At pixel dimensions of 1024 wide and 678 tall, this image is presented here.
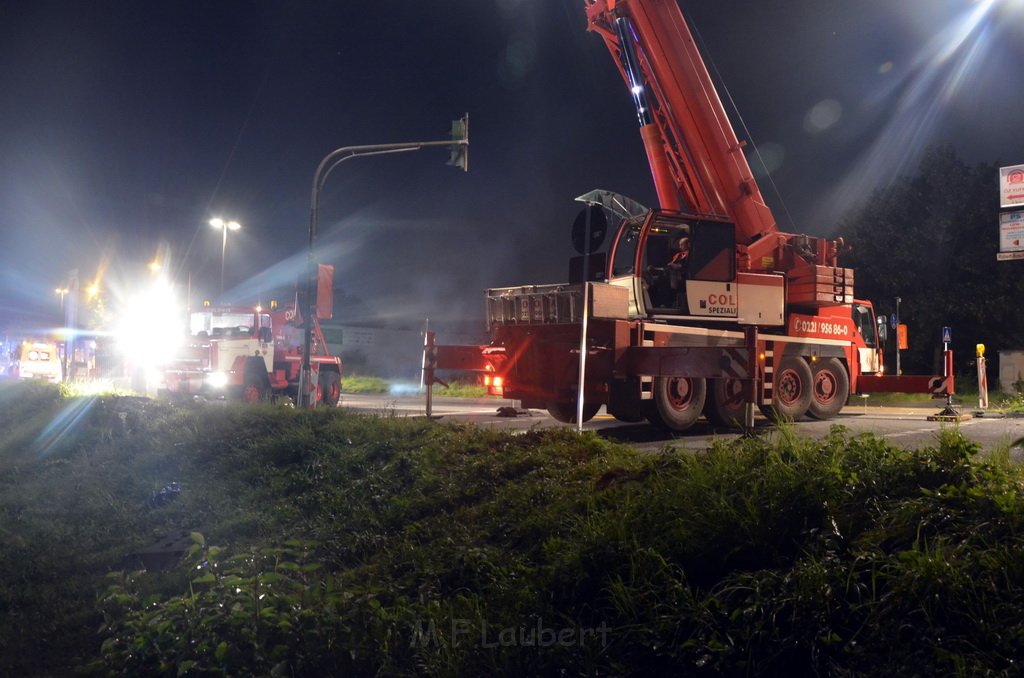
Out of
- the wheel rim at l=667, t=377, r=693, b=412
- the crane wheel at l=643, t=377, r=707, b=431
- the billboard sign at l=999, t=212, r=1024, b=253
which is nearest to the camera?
the crane wheel at l=643, t=377, r=707, b=431

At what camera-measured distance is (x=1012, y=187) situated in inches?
598

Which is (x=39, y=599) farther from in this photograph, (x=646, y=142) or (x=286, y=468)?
(x=646, y=142)

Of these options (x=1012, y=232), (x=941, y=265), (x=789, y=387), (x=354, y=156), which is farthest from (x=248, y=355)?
(x=941, y=265)

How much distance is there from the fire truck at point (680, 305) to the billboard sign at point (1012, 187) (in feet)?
11.0

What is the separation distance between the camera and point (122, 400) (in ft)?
45.0

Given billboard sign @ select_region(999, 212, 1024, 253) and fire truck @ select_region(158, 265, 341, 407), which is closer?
billboard sign @ select_region(999, 212, 1024, 253)

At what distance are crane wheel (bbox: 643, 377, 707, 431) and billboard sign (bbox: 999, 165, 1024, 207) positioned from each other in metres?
8.10

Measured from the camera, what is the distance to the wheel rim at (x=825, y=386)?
13617 millimetres

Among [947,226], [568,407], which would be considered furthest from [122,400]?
[947,226]

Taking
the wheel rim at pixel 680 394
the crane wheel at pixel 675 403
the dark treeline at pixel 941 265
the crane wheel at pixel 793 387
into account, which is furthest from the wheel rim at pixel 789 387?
the dark treeline at pixel 941 265

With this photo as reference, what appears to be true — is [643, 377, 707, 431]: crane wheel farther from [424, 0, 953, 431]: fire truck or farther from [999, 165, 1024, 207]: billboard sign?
[999, 165, 1024, 207]: billboard sign

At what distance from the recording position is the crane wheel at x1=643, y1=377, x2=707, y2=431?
10906 mm

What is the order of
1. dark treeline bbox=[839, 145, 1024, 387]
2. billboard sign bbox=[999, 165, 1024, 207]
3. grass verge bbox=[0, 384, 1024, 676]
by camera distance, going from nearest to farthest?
grass verge bbox=[0, 384, 1024, 676] < billboard sign bbox=[999, 165, 1024, 207] < dark treeline bbox=[839, 145, 1024, 387]

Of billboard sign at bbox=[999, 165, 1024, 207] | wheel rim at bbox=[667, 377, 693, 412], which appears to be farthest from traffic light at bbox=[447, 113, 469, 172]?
billboard sign at bbox=[999, 165, 1024, 207]
